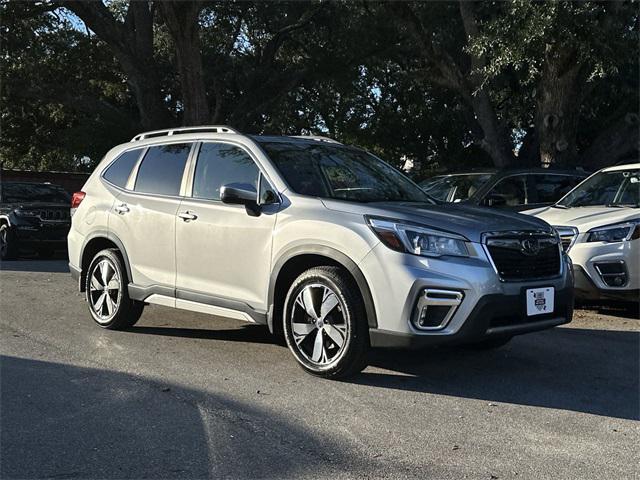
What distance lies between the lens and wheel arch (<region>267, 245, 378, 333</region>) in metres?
4.82

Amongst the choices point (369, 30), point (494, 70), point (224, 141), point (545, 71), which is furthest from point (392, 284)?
point (369, 30)

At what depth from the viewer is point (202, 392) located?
15.9ft

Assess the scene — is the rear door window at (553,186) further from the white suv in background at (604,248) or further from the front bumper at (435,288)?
the front bumper at (435,288)

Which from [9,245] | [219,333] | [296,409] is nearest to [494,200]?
[219,333]

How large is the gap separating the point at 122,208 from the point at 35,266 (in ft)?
21.6

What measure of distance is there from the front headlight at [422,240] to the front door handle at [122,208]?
2.87m

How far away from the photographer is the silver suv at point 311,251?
4711mm

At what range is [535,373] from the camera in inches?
217

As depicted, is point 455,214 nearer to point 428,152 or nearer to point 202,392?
point 202,392

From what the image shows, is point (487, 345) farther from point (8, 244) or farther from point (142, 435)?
point (8, 244)

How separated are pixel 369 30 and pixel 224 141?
1596 cm

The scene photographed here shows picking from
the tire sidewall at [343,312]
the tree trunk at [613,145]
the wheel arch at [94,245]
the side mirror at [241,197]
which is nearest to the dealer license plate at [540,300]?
the tire sidewall at [343,312]

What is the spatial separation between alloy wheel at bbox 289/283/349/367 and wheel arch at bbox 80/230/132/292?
229cm

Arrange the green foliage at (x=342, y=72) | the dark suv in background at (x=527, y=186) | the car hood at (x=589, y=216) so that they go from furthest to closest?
the green foliage at (x=342, y=72), the dark suv in background at (x=527, y=186), the car hood at (x=589, y=216)
